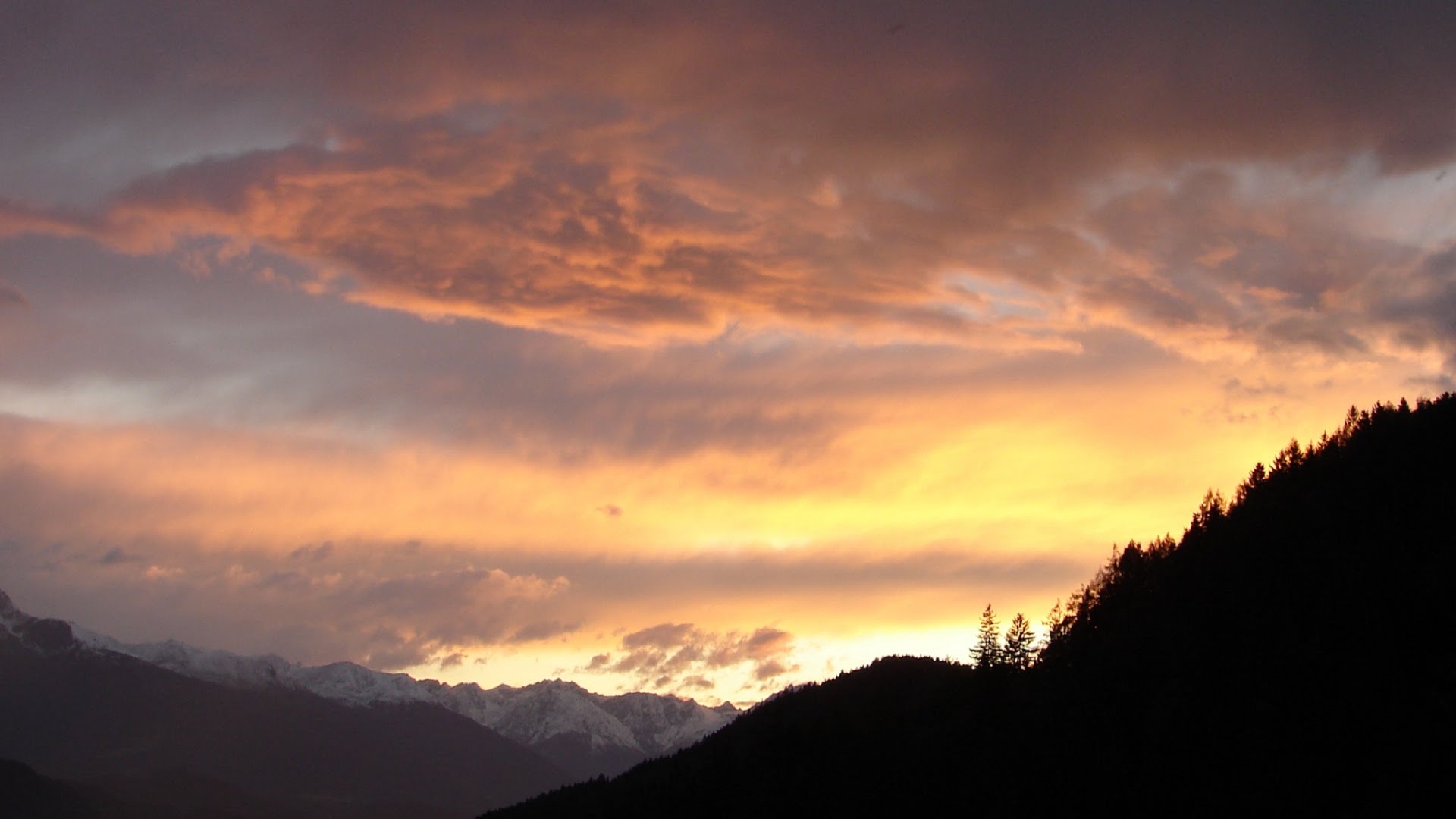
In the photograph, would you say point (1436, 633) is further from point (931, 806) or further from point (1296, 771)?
point (931, 806)

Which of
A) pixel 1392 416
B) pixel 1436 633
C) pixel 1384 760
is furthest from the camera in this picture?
pixel 1392 416

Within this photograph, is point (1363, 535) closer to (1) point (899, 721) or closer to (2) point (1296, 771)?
(2) point (1296, 771)

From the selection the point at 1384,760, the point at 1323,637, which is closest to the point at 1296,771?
the point at 1384,760

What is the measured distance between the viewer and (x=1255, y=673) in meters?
131

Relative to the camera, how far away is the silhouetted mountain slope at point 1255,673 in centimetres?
11581

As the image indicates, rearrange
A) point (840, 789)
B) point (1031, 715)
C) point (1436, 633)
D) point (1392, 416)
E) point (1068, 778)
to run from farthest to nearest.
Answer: point (840, 789), point (1392, 416), point (1031, 715), point (1068, 778), point (1436, 633)

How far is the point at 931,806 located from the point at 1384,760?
67396mm

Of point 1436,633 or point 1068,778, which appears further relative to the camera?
point 1068,778

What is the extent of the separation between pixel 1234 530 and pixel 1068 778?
45286mm

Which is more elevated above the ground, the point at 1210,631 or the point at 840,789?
the point at 1210,631

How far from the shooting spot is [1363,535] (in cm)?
14062

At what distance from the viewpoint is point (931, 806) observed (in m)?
162

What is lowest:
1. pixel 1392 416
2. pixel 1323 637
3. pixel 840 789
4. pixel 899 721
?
pixel 840 789

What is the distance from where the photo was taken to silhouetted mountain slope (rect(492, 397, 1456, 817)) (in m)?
116
